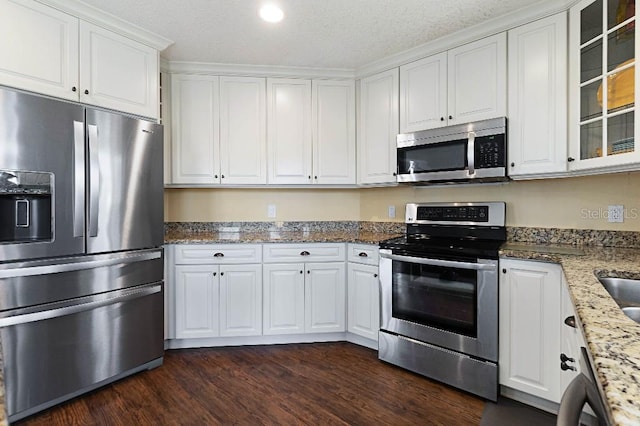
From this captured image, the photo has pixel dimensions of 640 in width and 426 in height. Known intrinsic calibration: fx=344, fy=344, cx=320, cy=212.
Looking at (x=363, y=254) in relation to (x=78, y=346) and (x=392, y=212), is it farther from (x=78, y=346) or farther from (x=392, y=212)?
(x=78, y=346)

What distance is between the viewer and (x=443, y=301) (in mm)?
2336

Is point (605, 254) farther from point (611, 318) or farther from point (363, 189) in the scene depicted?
point (363, 189)

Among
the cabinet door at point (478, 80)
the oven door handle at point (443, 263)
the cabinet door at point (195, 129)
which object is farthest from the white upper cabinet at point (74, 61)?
the cabinet door at point (478, 80)

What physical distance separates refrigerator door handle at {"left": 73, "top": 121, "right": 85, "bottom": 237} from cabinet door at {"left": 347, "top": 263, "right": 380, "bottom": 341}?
196cm

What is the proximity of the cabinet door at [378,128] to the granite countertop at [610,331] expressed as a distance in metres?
1.56

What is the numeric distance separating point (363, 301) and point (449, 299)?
77 centimetres

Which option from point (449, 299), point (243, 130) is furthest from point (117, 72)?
point (449, 299)

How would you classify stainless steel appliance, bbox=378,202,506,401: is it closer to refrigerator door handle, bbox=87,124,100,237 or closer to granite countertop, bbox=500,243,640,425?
granite countertop, bbox=500,243,640,425

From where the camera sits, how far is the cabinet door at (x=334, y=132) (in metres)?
3.24

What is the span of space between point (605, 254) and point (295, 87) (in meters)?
2.64

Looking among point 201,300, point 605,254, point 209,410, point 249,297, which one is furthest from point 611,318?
point 201,300

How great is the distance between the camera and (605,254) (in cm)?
190

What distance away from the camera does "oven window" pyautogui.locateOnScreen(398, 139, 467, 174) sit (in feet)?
8.26

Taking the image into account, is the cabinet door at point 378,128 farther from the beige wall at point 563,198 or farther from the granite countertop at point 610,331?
the granite countertop at point 610,331
